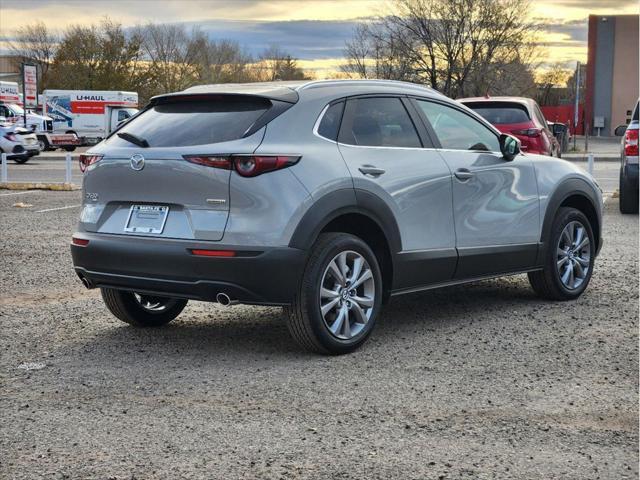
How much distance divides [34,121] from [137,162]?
4205 centimetres

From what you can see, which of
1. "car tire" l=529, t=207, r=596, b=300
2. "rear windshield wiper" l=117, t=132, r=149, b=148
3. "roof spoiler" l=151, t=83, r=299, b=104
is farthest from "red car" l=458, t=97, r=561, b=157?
"rear windshield wiper" l=117, t=132, r=149, b=148

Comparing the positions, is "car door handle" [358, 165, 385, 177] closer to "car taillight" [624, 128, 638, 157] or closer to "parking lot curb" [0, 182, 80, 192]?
"car taillight" [624, 128, 638, 157]

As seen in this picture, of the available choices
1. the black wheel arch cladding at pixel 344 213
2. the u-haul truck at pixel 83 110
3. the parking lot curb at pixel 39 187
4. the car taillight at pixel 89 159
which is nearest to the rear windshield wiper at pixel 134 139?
the car taillight at pixel 89 159

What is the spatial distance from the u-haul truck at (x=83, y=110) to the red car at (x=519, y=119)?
39548 mm

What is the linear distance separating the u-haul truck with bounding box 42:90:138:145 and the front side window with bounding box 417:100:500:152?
46.3m

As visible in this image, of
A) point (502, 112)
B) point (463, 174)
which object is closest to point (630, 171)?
point (502, 112)

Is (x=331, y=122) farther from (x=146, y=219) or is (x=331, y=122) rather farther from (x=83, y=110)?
(x=83, y=110)

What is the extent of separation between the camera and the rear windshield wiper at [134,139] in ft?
19.8

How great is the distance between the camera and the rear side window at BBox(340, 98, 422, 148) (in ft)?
20.7

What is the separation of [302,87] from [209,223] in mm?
1151

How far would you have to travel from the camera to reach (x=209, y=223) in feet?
18.6

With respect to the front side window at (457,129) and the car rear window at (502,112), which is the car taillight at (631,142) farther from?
the front side window at (457,129)

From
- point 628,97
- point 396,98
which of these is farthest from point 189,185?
point 628,97

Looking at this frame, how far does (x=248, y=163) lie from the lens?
5625 millimetres
